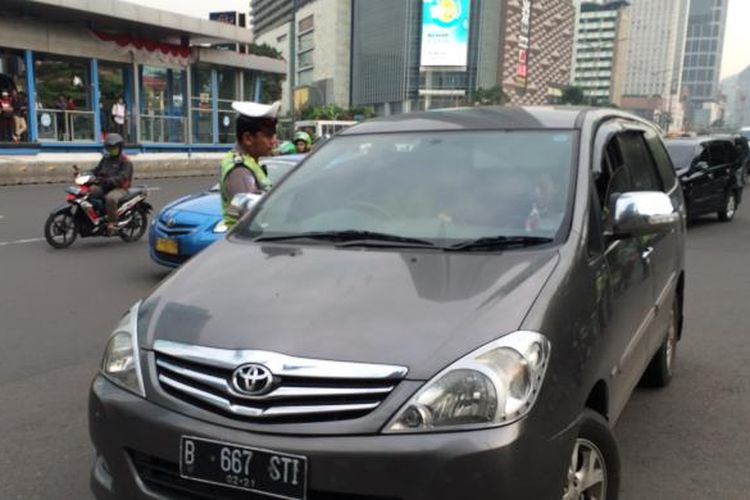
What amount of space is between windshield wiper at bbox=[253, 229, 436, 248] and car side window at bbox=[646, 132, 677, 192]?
2.17 metres

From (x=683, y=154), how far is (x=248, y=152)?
10229 millimetres

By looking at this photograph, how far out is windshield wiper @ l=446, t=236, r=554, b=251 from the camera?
2.69m

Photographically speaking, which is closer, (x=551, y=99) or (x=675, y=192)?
(x=675, y=192)

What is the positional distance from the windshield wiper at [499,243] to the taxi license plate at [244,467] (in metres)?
1.08

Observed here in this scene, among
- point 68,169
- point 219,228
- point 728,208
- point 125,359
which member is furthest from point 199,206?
point 68,169

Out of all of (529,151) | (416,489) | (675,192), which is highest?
(529,151)

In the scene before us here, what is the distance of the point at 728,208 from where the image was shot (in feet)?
44.4

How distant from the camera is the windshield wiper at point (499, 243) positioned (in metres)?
2.69

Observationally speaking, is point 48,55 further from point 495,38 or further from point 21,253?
point 495,38

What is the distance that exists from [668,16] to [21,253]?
104 m

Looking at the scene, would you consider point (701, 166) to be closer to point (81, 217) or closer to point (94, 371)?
point (81, 217)

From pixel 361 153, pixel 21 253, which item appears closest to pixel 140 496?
pixel 361 153

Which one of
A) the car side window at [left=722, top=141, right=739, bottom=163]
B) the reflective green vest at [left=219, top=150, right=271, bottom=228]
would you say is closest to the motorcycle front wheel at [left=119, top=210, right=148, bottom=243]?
the reflective green vest at [left=219, top=150, right=271, bottom=228]

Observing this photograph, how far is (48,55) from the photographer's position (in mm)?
24781
